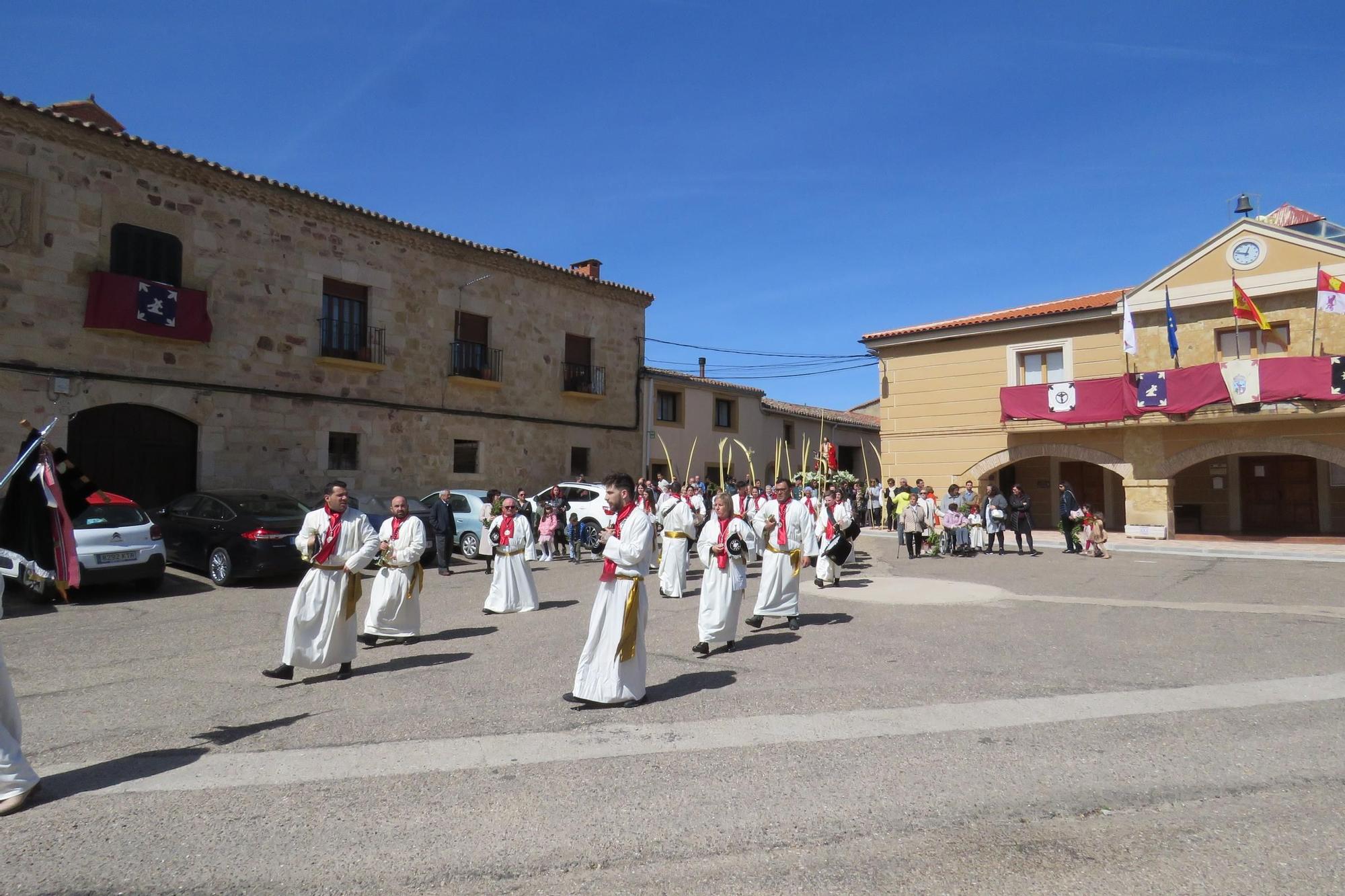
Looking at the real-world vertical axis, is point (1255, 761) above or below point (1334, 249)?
below

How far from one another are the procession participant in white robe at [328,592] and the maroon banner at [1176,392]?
771 inches

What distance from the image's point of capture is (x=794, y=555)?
9352mm

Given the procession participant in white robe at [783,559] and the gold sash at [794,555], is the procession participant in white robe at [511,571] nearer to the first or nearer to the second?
the procession participant in white robe at [783,559]

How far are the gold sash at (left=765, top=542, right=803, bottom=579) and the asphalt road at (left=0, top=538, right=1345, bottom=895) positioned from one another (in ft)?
3.07

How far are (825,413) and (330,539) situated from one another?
31.7 metres

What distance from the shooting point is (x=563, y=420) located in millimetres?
23188

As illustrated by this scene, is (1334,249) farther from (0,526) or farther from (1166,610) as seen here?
(0,526)

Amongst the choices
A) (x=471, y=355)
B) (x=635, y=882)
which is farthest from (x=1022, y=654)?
(x=471, y=355)

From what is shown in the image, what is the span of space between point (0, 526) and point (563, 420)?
18.3m

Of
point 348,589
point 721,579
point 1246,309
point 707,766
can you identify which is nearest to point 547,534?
point 721,579

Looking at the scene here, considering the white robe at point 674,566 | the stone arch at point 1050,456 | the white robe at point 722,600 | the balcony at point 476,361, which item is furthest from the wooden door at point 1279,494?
the white robe at point 722,600

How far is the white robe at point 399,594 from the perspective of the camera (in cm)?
849

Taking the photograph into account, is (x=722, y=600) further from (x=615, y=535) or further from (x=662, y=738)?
(x=662, y=738)

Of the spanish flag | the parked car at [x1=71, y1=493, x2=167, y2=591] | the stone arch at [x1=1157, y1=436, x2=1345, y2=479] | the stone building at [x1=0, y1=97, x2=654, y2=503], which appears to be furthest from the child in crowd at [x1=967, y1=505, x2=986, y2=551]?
the parked car at [x1=71, y1=493, x2=167, y2=591]
